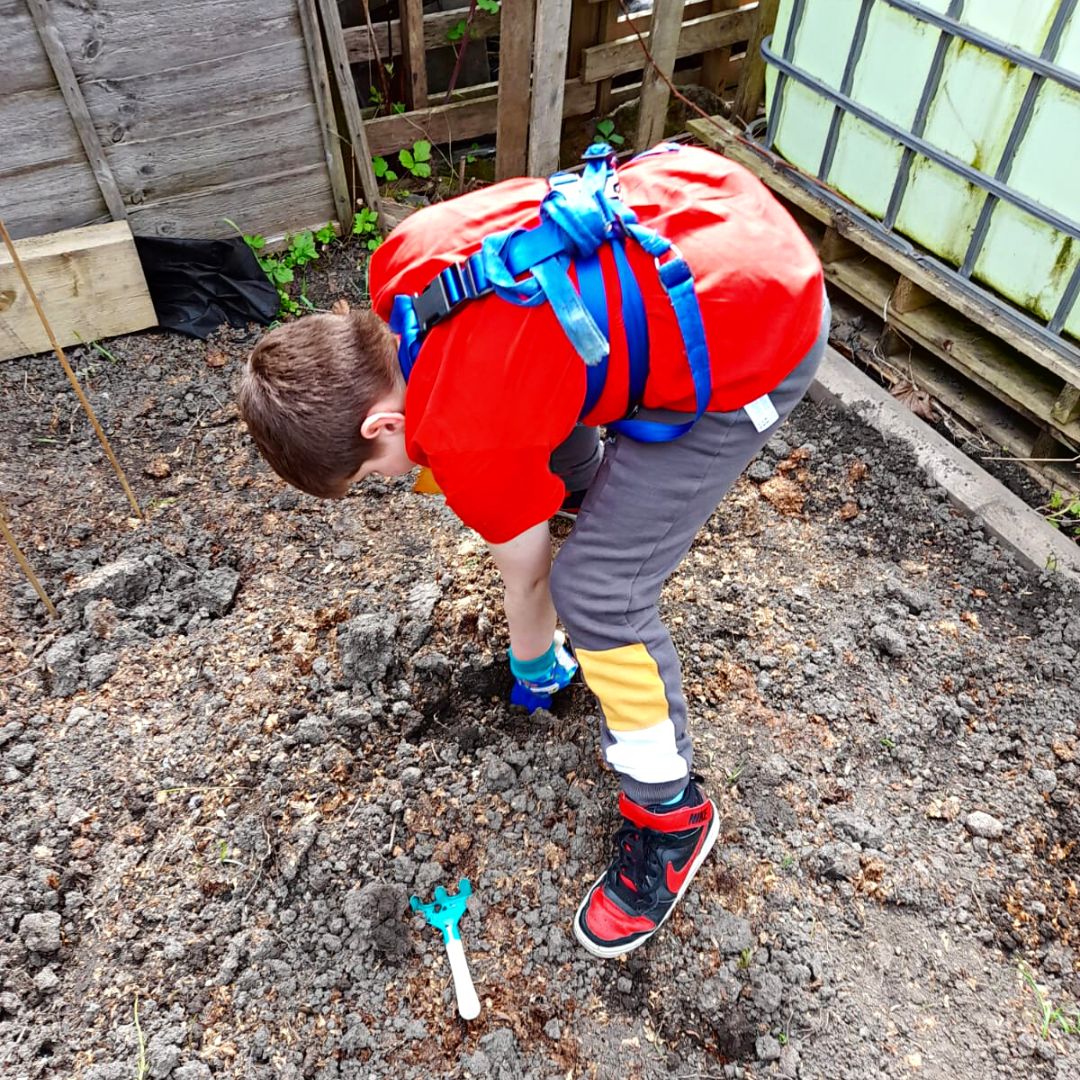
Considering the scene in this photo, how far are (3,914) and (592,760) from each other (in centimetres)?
122

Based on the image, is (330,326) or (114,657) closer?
(330,326)

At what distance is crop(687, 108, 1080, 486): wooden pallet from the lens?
2619mm

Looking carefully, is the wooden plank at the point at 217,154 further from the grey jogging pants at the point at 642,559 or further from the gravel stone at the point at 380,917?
the gravel stone at the point at 380,917

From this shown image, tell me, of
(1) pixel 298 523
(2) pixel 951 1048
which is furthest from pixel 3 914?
(2) pixel 951 1048

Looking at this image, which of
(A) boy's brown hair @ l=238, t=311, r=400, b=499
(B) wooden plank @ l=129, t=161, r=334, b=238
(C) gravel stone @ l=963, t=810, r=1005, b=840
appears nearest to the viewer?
(A) boy's brown hair @ l=238, t=311, r=400, b=499

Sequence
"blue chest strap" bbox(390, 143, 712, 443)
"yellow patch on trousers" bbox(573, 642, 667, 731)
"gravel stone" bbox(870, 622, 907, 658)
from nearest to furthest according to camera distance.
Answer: "blue chest strap" bbox(390, 143, 712, 443) < "yellow patch on trousers" bbox(573, 642, 667, 731) < "gravel stone" bbox(870, 622, 907, 658)

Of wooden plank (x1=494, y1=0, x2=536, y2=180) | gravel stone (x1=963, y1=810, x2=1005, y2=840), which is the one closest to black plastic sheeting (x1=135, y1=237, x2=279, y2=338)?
wooden plank (x1=494, y1=0, x2=536, y2=180)

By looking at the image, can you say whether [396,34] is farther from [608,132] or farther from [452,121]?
[608,132]

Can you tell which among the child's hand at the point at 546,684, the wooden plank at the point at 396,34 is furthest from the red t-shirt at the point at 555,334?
the wooden plank at the point at 396,34

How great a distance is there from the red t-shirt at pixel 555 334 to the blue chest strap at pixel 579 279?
2 centimetres

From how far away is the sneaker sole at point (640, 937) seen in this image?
70.9 inches

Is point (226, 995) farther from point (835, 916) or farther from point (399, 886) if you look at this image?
point (835, 916)

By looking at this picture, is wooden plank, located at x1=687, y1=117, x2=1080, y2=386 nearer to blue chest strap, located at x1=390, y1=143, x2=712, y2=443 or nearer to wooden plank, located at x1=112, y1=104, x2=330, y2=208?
wooden plank, located at x1=112, y1=104, x2=330, y2=208

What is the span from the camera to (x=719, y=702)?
2.22 meters
